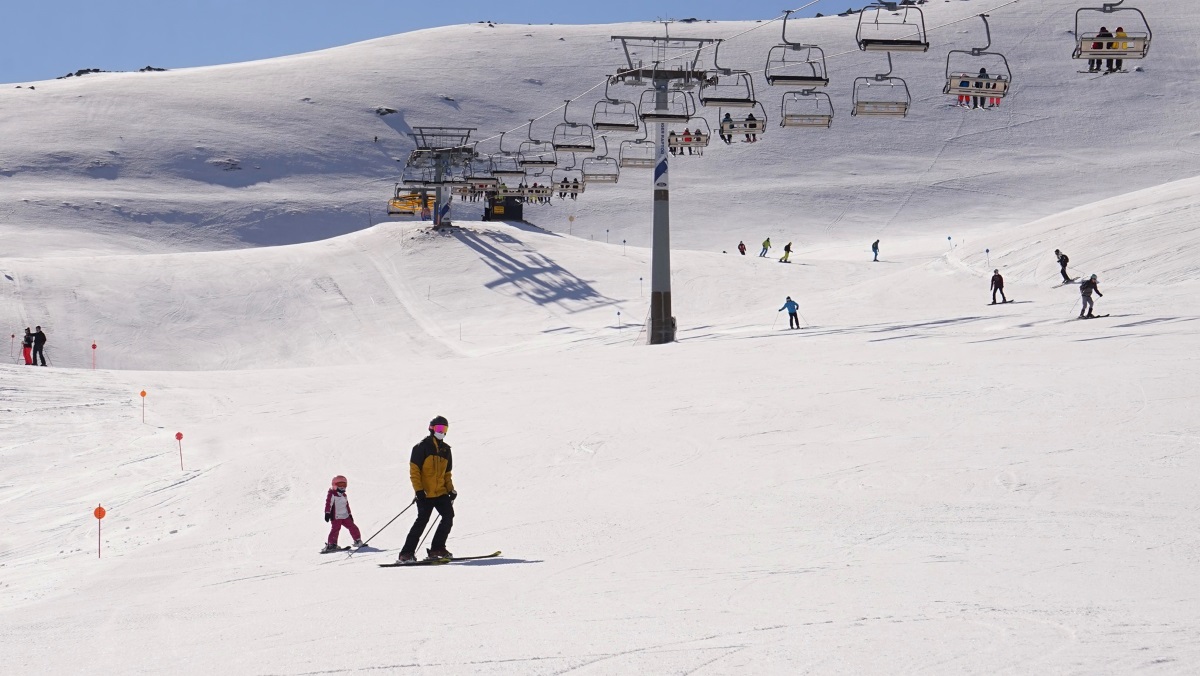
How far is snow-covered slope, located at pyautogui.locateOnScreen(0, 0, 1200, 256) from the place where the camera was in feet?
218

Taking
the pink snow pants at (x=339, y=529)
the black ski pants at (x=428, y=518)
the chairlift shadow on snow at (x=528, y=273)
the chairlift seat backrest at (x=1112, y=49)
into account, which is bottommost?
the pink snow pants at (x=339, y=529)

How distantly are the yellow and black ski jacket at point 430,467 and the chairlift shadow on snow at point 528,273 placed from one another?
92.2ft

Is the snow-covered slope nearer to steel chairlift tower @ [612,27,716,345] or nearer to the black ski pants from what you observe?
steel chairlift tower @ [612,27,716,345]

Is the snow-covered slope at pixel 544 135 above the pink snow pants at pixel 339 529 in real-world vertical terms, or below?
above

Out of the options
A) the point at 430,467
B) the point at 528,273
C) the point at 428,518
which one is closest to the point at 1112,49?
the point at 430,467

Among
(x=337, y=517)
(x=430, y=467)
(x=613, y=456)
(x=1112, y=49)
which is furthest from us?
(x=1112, y=49)

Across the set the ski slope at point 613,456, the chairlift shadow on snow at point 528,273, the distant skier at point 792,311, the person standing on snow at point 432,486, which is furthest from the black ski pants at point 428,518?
the chairlift shadow on snow at point 528,273

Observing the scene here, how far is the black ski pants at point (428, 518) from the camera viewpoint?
9289 mm

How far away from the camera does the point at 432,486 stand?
9.32m

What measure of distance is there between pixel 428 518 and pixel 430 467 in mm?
407

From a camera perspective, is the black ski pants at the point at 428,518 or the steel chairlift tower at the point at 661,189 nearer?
the black ski pants at the point at 428,518

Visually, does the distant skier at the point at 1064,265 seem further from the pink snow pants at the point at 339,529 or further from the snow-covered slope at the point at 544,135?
the snow-covered slope at the point at 544,135

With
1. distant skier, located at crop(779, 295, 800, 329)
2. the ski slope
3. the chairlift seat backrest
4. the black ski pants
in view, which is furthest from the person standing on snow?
distant skier, located at crop(779, 295, 800, 329)

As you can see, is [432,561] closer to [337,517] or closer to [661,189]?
[337,517]
